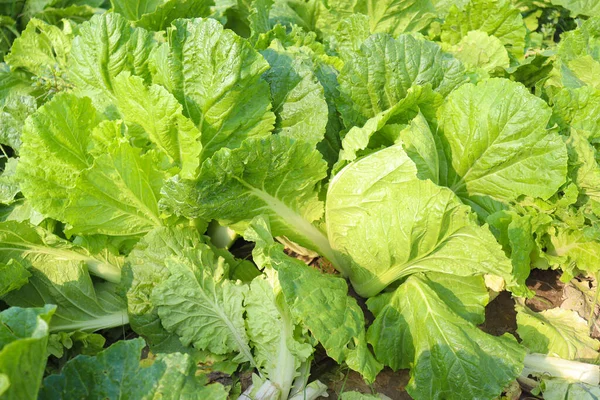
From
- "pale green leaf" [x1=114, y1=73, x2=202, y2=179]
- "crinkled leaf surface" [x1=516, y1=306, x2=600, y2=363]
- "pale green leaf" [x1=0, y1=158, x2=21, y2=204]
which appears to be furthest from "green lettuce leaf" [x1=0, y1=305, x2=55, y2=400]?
"crinkled leaf surface" [x1=516, y1=306, x2=600, y2=363]

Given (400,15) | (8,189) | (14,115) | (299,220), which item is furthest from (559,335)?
(14,115)

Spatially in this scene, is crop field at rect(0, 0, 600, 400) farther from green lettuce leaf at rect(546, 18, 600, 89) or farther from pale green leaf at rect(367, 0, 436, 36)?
pale green leaf at rect(367, 0, 436, 36)

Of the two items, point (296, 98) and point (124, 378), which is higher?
point (296, 98)

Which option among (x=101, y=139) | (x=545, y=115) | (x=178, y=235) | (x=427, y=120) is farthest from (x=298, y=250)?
(x=545, y=115)

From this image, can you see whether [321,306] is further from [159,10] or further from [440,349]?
[159,10]

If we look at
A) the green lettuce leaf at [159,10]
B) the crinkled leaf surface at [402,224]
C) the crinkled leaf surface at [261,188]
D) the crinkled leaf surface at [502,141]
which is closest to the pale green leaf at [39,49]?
the green lettuce leaf at [159,10]

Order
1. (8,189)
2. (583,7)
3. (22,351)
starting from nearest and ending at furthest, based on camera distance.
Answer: (22,351), (8,189), (583,7)
